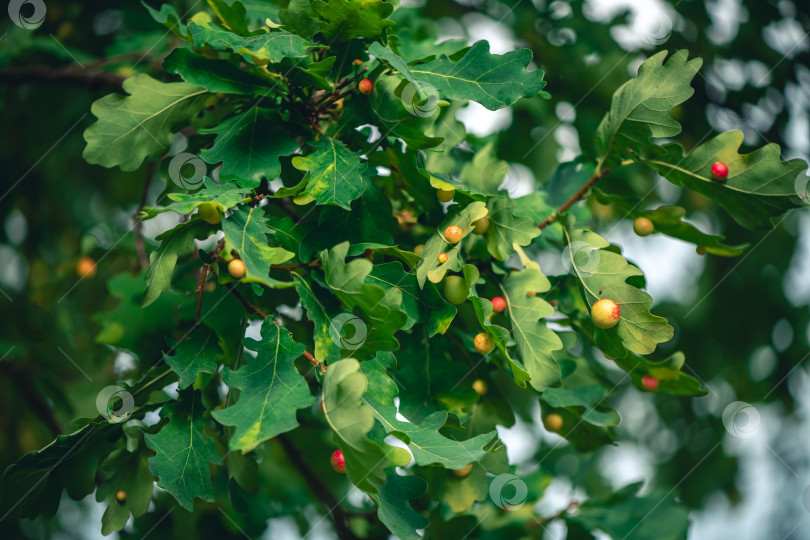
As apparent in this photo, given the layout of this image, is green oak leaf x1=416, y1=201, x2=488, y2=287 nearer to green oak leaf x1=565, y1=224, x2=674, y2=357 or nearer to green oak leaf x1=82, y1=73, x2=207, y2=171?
green oak leaf x1=565, y1=224, x2=674, y2=357

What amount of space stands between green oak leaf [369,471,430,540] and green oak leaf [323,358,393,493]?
3.9 inches

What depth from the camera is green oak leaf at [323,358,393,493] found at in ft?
2.72

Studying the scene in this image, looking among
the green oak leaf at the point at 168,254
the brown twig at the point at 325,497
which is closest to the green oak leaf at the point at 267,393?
the green oak leaf at the point at 168,254

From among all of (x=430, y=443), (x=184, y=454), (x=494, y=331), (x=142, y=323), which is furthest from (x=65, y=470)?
(x=494, y=331)

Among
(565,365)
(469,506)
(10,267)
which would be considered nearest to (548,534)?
(469,506)

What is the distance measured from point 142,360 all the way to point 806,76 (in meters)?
2.46

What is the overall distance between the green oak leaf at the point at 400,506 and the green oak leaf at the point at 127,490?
45 centimetres

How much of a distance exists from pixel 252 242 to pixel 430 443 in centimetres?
36

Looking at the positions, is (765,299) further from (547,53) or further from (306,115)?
(306,115)

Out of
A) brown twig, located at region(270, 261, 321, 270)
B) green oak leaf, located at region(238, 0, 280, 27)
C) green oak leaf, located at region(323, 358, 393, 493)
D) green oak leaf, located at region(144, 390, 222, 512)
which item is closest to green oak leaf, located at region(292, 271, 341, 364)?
brown twig, located at region(270, 261, 321, 270)

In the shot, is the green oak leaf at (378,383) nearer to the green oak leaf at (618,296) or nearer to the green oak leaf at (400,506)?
the green oak leaf at (400,506)

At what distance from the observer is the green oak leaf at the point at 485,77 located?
1.09 meters

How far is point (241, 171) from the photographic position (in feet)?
3.54

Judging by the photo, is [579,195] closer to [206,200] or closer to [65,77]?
[206,200]
